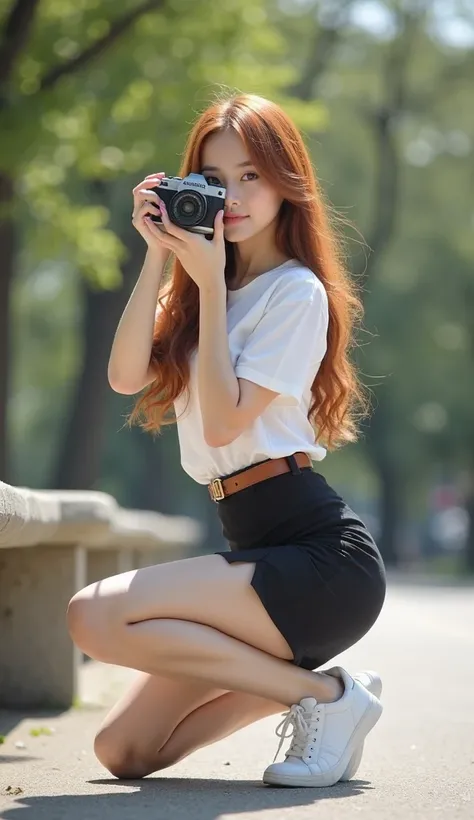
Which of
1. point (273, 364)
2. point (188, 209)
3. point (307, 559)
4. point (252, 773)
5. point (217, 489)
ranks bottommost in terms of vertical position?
point (252, 773)

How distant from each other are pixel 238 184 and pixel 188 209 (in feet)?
0.60

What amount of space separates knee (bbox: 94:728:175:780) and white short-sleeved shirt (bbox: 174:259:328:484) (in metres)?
0.76

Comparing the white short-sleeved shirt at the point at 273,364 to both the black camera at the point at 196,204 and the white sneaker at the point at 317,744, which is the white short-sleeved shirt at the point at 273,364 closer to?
the black camera at the point at 196,204

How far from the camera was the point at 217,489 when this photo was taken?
13.8ft

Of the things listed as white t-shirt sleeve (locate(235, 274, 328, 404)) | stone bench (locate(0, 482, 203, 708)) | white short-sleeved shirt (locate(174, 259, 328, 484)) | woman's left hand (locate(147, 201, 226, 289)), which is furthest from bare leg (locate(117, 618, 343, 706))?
stone bench (locate(0, 482, 203, 708))

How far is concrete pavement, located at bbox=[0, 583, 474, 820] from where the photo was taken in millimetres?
3602

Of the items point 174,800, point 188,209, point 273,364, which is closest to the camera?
point 174,800

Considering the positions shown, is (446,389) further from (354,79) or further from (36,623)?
(36,623)

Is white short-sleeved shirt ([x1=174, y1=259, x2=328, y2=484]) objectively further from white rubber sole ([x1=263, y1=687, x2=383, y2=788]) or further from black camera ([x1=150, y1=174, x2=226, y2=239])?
white rubber sole ([x1=263, y1=687, x2=383, y2=788])

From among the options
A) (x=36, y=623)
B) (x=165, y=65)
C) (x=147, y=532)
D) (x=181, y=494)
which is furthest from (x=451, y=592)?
(x=181, y=494)

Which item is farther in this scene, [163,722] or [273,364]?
[163,722]

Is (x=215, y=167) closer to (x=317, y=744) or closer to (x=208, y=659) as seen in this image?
(x=208, y=659)

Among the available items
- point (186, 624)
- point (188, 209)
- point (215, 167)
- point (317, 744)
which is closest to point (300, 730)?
point (317, 744)

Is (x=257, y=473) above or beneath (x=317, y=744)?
above
